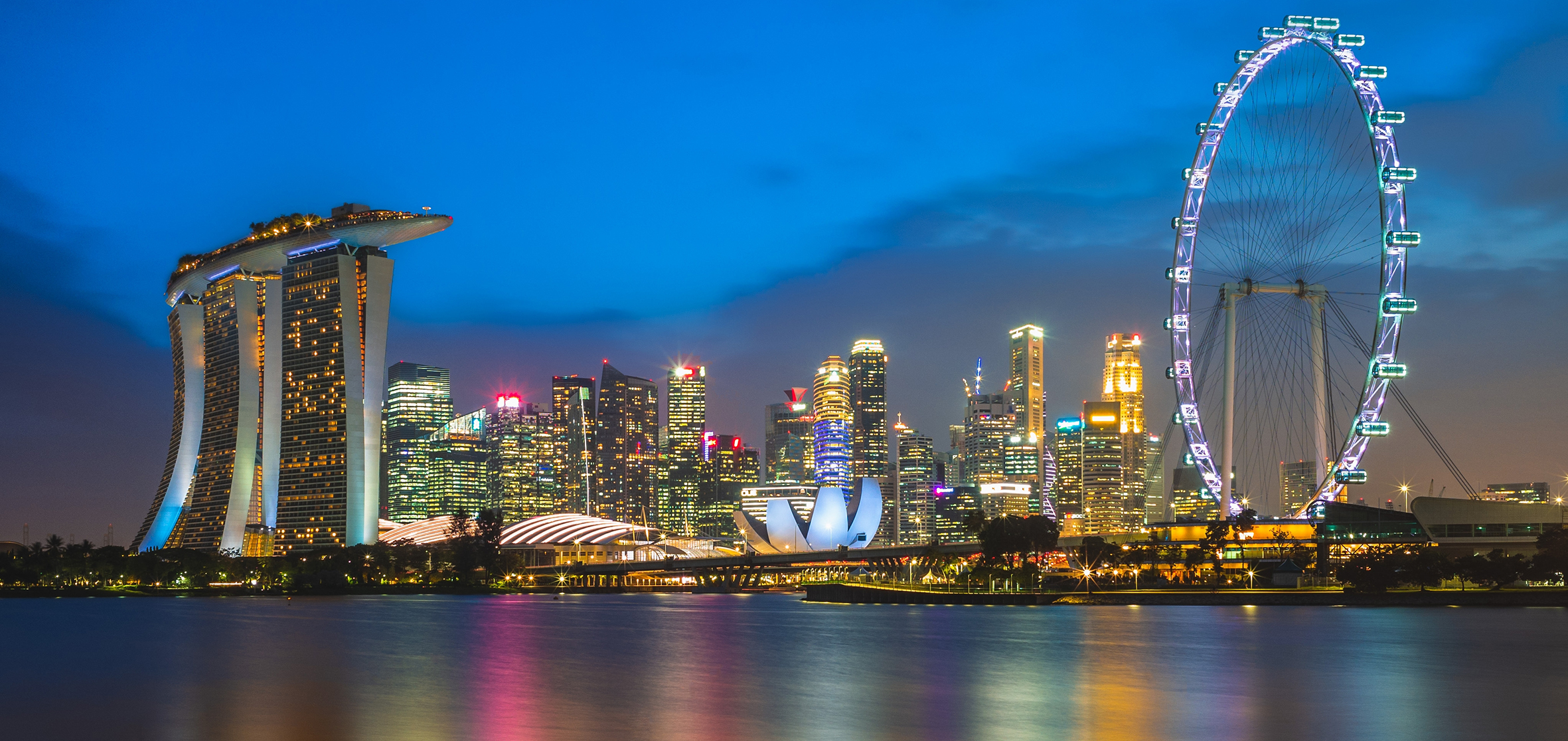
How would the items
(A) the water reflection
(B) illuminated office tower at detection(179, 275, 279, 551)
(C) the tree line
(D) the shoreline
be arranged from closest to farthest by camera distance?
1. (A) the water reflection
2. (D) the shoreline
3. (C) the tree line
4. (B) illuminated office tower at detection(179, 275, 279, 551)

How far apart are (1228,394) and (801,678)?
57.1 metres

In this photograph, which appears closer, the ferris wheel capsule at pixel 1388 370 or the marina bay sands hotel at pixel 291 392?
the ferris wheel capsule at pixel 1388 370

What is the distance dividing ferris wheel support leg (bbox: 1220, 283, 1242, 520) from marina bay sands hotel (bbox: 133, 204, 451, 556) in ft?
354

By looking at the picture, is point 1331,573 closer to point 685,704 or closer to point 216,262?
point 685,704

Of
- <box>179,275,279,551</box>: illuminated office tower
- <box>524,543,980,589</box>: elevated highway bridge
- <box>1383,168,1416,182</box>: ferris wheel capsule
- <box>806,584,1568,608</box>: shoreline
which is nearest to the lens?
<box>1383,168,1416,182</box>: ferris wheel capsule

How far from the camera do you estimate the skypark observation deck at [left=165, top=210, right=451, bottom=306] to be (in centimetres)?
→ 17200

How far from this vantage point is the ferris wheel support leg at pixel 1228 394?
92625 mm

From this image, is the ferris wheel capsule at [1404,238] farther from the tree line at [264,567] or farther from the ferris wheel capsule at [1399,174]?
the tree line at [264,567]

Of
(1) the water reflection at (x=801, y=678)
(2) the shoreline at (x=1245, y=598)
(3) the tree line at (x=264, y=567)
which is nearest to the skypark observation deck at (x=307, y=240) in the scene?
(3) the tree line at (x=264, y=567)

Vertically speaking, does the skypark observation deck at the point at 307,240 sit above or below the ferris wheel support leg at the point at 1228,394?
above

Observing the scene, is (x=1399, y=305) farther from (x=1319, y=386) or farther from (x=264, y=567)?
(x=264, y=567)

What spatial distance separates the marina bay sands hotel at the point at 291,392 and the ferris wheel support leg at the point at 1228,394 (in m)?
108

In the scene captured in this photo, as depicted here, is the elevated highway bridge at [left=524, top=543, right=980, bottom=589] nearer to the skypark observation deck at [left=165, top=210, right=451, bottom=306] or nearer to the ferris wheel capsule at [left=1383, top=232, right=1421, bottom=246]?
the skypark observation deck at [left=165, top=210, right=451, bottom=306]

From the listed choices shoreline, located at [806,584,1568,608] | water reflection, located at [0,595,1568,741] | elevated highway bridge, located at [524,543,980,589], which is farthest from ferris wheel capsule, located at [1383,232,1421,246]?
elevated highway bridge, located at [524,543,980,589]
